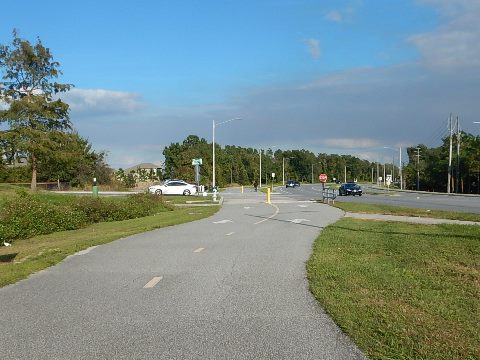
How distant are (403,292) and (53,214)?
19196 millimetres

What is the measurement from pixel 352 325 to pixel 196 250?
8.22 m

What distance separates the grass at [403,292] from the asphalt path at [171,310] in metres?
0.30

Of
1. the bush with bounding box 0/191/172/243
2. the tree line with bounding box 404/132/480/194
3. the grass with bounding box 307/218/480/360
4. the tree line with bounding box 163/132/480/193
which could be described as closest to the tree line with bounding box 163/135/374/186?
the tree line with bounding box 163/132/480/193

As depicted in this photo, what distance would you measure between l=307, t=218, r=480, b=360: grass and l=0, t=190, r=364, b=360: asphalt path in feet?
0.99

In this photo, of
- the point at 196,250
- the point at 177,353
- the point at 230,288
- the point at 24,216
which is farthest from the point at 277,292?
the point at 24,216

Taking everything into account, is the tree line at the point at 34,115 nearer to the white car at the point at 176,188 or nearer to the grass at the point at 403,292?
the white car at the point at 176,188

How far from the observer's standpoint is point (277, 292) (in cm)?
880

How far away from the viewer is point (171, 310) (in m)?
7.55

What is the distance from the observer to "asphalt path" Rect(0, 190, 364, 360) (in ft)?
19.1

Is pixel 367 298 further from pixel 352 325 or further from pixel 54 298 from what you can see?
pixel 54 298

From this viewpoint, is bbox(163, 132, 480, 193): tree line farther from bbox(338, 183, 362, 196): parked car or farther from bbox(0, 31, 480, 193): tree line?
bbox(338, 183, 362, 196): parked car

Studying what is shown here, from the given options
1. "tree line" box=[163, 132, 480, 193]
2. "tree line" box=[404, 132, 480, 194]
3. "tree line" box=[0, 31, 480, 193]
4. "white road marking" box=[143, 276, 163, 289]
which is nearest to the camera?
"white road marking" box=[143, 276, 163, 289]

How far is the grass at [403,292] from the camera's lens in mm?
5836

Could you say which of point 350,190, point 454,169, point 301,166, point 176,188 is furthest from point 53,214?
point 301,166
